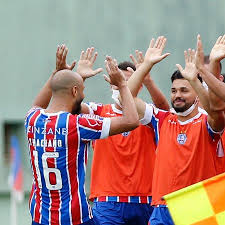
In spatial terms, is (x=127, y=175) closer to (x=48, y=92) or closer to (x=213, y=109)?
(x=48, y=92)

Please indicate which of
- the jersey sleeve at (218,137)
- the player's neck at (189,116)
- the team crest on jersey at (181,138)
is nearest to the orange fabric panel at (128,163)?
the player's neck at (189,116)

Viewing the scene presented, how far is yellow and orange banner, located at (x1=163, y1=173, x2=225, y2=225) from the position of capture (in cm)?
866

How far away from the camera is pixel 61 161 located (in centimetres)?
934

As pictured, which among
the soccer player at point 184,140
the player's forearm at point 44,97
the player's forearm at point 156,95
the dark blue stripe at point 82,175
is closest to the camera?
the dark blue stripe at point 82,175

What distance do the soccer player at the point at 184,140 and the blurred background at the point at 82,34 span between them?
20968mm

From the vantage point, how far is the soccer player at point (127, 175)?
11398mm

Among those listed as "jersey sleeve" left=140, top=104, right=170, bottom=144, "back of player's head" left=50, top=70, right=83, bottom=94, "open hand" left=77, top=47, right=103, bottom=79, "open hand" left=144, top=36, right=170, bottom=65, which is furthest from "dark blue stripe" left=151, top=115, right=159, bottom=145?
"back of player's head" left=50, top=70, right=83, bottom=94

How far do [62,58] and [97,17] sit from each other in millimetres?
22202

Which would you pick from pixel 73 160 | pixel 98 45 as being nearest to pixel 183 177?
pixel 73 160

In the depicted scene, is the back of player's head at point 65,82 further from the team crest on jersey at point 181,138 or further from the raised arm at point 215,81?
the team crest on jersey at point 181,138

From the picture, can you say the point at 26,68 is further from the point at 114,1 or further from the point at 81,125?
the point at 81,125

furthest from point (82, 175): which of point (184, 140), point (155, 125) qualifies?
point (155, 125)

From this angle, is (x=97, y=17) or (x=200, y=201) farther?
(x=97, y=17)

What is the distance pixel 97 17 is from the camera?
3247 centimetres
